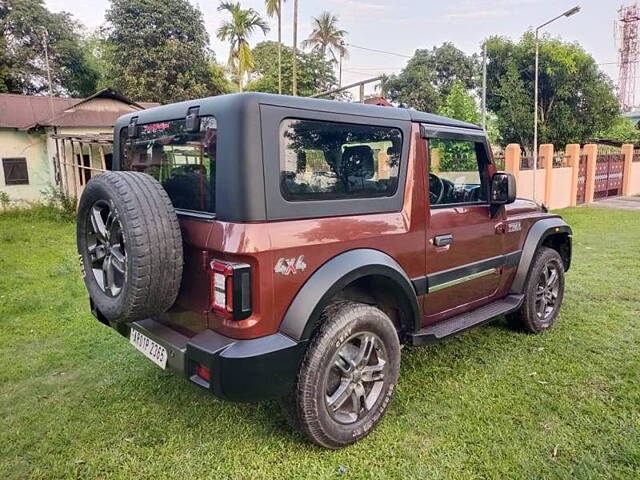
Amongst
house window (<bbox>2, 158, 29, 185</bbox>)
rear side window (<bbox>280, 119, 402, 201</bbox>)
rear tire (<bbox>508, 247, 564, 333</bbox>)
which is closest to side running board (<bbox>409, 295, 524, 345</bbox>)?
rear tire (<bbox>508, 247, 564, 333</bbox>)

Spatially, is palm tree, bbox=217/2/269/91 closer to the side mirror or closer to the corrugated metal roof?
the corrugated metal roof

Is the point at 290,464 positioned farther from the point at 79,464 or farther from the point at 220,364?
the point at 79,464

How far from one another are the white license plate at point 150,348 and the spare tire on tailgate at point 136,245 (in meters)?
0.27

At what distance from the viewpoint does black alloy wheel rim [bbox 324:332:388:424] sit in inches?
100

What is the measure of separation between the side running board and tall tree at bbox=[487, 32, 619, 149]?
18806 mm

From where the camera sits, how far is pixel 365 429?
2.60 m

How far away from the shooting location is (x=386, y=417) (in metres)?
2.82

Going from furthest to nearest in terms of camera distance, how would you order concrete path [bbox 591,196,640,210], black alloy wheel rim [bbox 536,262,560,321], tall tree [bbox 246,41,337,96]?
tall tree [bbox 246,41,337,96] → concrete path [bbox 591,196,640,210] → black alloy wheel rim [bbox 536,262,560,321]

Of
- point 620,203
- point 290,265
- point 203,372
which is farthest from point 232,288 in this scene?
point 620,203

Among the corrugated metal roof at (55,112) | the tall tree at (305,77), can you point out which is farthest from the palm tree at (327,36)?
the corrugated metal roof at (55,112)

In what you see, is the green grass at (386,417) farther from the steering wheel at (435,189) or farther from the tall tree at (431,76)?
the tall tree at (431,76)

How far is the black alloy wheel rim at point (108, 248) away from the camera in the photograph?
2.37 metres

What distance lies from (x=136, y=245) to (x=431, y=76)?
34031 millimetres

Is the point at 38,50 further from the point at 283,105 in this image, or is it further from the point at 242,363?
the point at 242,363
